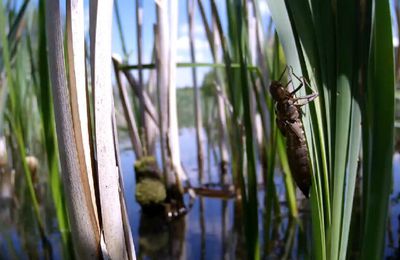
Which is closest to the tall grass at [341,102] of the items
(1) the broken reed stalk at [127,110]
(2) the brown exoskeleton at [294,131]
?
(2) the brown exoskeleton at [294,131]

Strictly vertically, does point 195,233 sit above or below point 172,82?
below

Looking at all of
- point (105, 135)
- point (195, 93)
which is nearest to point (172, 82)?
point (195, 93)

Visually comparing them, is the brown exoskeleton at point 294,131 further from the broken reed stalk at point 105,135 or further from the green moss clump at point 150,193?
the green moss clump at point 150,193

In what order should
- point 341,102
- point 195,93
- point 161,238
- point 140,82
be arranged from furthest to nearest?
1. point 195,93
2. point 140,82
3. point 161,238
4. point 341,102

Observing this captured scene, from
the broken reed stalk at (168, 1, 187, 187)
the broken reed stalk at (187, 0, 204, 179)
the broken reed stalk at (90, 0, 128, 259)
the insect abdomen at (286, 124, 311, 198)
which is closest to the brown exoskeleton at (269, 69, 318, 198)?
the insect abdomen at (286, 124, 311, 198)

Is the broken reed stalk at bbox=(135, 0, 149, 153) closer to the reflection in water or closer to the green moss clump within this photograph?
the green moss clump

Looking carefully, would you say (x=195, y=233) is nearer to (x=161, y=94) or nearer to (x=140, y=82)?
(x=161, y=94)
